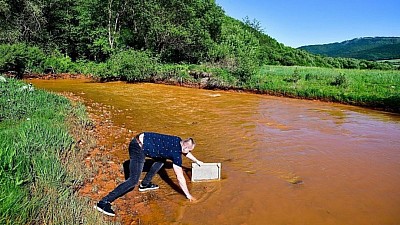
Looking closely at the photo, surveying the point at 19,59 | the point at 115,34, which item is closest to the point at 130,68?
the point at 19,59

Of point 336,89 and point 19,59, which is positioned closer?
point 336,89

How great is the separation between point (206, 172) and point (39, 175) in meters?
2.69

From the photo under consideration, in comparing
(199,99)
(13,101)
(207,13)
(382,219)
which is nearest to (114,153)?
(13,101)

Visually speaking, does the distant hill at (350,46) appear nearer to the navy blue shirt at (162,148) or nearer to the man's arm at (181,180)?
the man's arm at (181,180)

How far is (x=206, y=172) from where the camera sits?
19.5 feet

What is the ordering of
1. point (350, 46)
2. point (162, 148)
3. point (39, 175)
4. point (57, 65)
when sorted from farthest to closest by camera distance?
1. point (350, 46)
2. point (57, 65)
3. point (162, 148)
4. point (39, 175)

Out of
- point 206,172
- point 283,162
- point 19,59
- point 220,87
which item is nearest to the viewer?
point 206,172

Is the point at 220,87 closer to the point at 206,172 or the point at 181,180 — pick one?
the point at 206,172

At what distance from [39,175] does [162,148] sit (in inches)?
66.6

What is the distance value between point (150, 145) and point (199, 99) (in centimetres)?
1278

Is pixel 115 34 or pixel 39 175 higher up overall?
pixel 115 34

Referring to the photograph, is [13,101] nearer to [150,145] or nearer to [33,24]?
[150,145]

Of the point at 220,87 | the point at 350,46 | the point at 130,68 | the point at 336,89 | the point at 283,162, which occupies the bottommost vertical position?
the point at 283,162

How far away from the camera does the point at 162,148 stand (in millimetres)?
4906
